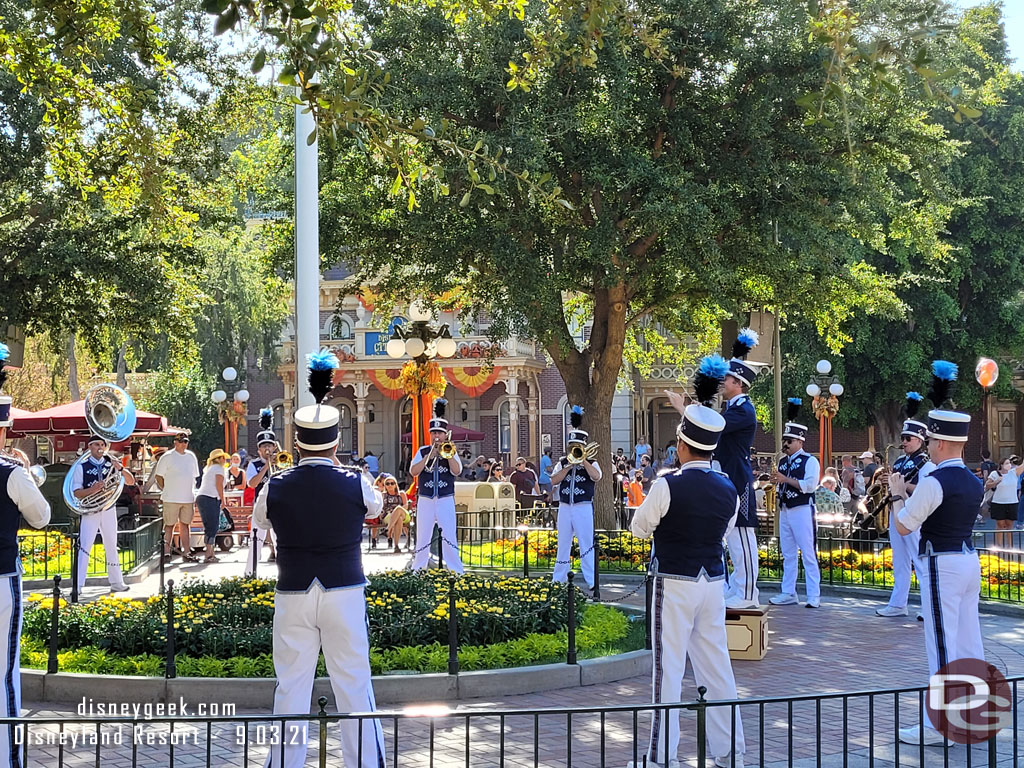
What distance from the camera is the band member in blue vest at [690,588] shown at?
6930mm

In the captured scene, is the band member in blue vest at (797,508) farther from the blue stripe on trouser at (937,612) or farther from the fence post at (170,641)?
the fence post at (170,641)

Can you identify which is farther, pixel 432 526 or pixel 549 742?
pixel 432 526

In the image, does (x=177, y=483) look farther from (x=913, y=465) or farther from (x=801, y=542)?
(x=913, y=465)

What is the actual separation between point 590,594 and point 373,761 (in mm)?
7764

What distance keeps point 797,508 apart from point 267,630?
6.61 m

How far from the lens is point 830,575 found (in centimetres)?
1527

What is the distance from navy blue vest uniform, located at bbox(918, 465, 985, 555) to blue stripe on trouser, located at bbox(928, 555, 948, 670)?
0.32ft

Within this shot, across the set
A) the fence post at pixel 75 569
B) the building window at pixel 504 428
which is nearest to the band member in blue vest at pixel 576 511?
the fence post at pixel 75 569

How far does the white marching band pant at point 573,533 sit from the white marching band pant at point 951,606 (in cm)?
653

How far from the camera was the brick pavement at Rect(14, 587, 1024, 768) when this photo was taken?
24.0 ft

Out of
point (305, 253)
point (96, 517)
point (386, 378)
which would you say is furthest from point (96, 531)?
point (386, 378)

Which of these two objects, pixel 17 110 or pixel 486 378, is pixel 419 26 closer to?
pixel 17 110

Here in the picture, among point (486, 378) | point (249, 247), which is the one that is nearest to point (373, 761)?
point (486, 378)

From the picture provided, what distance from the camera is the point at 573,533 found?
14367mm
